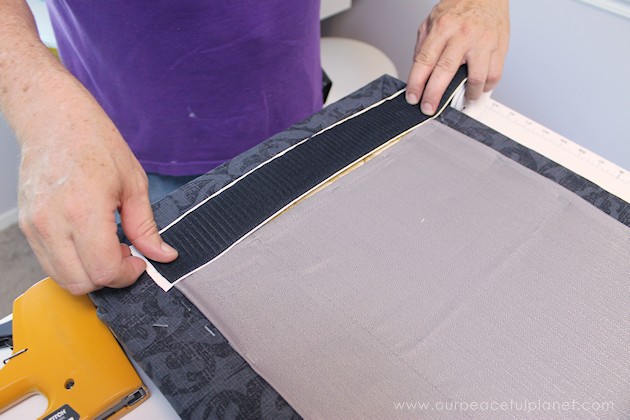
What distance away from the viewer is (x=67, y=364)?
0.49 m

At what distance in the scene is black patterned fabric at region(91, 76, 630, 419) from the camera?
1.44ft

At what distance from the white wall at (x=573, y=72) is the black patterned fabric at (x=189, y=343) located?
2.62 feet

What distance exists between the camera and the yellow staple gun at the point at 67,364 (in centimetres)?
47

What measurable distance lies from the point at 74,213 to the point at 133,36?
1.04 ft

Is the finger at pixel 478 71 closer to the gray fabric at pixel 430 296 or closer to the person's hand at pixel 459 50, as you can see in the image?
the person's hand at pixel 459 50

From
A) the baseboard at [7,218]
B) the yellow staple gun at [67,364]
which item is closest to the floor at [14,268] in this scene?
the baseboard at [7,218]

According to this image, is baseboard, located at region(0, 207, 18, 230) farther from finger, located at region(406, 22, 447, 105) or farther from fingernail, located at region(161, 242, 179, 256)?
finger, located at region(406, 22, 447, 105)

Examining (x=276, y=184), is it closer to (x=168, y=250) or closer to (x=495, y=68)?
(x=168, y=250)

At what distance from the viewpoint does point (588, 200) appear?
602 millimetres

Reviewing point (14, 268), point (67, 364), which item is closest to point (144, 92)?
point (67, 364)

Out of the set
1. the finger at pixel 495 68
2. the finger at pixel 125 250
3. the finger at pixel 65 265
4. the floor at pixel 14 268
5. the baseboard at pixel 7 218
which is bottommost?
the floor at pixel 14 268

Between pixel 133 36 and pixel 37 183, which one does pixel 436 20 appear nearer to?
pixel 133 36

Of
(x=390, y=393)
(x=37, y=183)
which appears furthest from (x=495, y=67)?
(x=37, y=183)

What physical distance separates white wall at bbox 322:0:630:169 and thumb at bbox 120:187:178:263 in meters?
1.22
